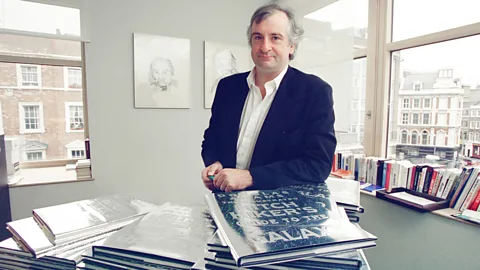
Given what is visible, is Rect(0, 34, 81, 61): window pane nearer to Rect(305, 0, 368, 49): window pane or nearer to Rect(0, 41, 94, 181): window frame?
Rect(0, 41, 94, 181): window frame

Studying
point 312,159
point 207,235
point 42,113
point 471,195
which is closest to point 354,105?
point 471,195

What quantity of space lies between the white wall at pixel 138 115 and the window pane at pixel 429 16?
159cm

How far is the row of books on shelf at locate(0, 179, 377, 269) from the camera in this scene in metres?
0.42

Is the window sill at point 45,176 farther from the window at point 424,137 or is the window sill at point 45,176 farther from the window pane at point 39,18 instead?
the window at point 424,137

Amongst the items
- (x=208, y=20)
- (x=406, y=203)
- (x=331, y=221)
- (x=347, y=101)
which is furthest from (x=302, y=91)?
(x=208, y=20)

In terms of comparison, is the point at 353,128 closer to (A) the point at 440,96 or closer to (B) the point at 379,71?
(B) the point at 379,71

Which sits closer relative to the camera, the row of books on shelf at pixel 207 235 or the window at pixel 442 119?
the row of books on shelf at pixel 207 235

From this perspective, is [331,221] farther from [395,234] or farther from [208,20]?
[208,20]

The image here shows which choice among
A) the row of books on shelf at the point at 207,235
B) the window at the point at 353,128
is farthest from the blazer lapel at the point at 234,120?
the window at the point at 353,128

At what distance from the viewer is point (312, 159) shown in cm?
82

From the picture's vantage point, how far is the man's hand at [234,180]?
0.78 meters

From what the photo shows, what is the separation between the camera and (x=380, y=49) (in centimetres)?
240

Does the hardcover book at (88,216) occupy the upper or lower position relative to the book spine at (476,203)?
upper

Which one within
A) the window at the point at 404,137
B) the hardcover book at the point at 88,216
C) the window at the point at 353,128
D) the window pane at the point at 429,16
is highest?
the window pane at the point at 429,16
